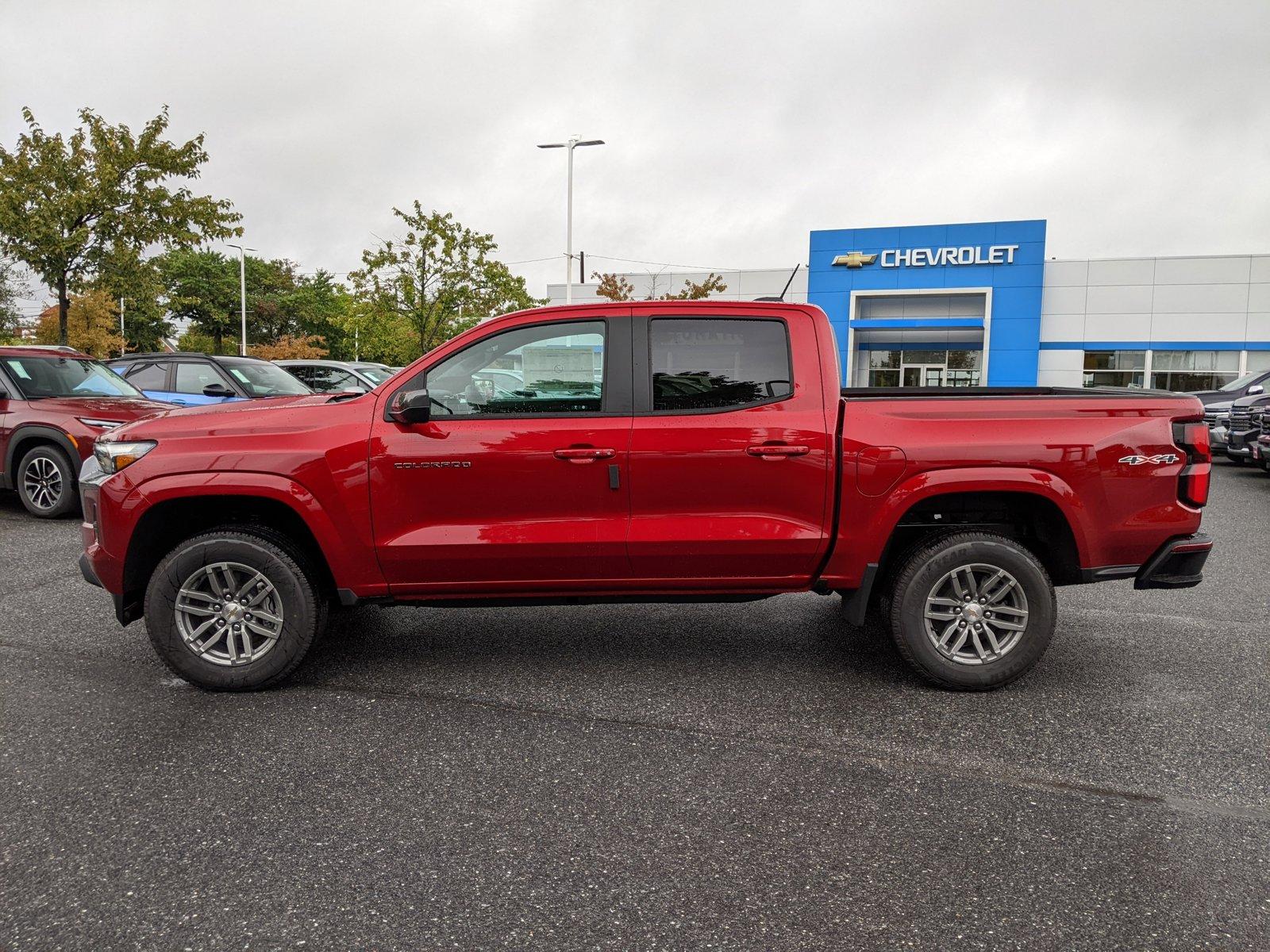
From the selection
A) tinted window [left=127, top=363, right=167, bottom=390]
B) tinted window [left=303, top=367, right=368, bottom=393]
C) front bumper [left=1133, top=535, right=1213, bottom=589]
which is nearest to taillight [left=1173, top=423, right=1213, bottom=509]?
front bumper [left=1133, top=535, right=1213, bottom=589]

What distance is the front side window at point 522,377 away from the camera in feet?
14.0

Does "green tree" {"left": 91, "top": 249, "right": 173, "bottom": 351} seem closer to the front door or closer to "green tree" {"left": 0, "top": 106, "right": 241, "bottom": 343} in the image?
"green tree" {"left": 0, "top": 106, "right": 241, "bottom": 343}

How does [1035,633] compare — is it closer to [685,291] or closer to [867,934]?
[867,934]

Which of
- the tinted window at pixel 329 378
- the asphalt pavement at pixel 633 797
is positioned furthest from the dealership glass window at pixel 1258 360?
the asphalt pavement at pixel 633 797

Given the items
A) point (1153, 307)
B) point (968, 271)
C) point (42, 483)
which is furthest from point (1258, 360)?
point (42, 483)

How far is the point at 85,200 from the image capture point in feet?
51.2

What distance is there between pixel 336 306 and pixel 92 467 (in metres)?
84.9

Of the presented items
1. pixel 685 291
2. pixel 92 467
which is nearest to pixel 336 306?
pixel 685 291

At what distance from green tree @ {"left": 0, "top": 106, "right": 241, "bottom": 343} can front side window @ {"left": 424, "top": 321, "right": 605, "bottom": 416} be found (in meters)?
14.8

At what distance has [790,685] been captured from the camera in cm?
441

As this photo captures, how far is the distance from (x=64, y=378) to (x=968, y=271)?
30278 millimetres

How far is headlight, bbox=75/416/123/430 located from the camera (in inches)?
348

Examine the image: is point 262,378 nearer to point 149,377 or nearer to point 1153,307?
point 149,377

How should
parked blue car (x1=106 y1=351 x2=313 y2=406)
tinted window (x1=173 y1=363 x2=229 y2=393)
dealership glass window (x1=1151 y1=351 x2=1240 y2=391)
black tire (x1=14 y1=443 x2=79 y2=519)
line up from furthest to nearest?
dealership glass window (x1=1151 y1=351 x2=1240 y2=391) → tinted window (x1=173 y1=363 x2=229 y2=393) → parked blue car (x1=106 y1=351 x2=313 y2=406) → black tire (x1=14 y1=443 x2=79 y2=519)
